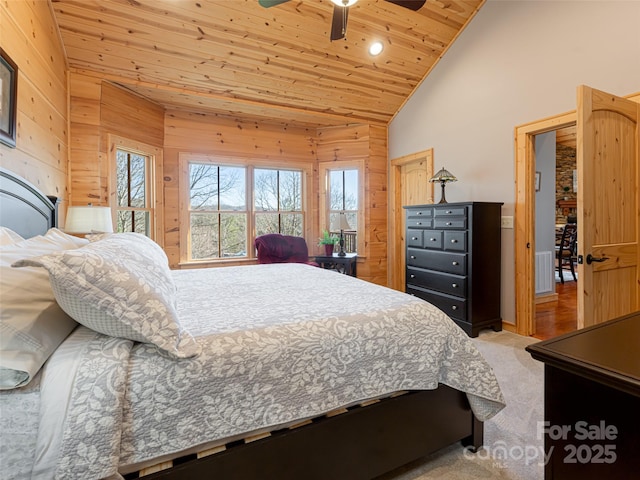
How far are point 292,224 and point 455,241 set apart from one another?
2.51m

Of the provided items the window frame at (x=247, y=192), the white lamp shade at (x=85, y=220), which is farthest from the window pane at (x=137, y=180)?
the white lamp shade at (x=85, y=220)

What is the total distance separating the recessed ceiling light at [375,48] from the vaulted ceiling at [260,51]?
67 millimetres

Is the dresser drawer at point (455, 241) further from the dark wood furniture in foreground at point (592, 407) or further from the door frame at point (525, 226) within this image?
the dark wood furniture in foreground at point (592, 407)

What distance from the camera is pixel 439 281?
3.62 meters

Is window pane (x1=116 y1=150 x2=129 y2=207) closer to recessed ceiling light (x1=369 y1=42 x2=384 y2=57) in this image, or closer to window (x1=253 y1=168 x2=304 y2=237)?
window (x1=253 y1=168 x2=304 y2=237)

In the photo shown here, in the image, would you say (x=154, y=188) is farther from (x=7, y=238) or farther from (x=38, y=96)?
(x=7, y=238)

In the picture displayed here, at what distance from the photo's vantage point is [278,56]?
371cm

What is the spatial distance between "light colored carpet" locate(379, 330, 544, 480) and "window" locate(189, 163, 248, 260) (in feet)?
11.9

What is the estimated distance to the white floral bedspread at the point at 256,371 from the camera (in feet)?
2.99

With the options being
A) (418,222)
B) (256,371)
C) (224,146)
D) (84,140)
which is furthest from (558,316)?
(84,140)

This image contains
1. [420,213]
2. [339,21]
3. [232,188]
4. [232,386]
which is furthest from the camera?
[232,188]

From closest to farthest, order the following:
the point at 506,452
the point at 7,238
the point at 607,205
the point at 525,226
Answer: the point at 7,238
the point at 506,452
the point at 607,205
the point at 525,226

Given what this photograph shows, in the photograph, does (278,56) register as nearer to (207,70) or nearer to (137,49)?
(207,70)

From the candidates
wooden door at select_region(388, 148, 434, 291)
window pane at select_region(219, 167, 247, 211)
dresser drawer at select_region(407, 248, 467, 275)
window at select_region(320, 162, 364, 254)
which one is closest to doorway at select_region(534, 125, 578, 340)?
dresser drawer at select_region(407, 248, 467, 275)
